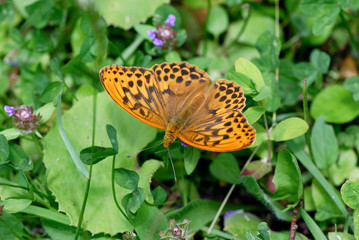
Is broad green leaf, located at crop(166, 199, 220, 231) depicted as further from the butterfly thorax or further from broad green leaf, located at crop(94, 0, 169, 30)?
broad green leaf, located at crop(94, 0, 169, 30)

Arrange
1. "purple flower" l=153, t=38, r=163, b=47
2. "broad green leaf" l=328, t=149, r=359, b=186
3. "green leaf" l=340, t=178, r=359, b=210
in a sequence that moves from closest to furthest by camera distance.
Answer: "green leaf" l=340, t=178, r=359, b=210 < "broad green leaf" l=328, t=149, r=359, b=186 < "purple flower" l=153, t=38, r=163, b=47

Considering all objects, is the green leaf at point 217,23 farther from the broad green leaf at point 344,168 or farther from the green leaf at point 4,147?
the green leaf at point 4,147

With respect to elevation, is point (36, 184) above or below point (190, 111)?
below

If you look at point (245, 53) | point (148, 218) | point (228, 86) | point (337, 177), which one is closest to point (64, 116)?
point (148, 218)

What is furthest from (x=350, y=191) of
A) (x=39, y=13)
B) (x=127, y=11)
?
(x=39, y=13)

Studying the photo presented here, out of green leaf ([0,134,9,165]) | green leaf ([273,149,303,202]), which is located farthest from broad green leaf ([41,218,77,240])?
green leaf ([273,149,303,202])

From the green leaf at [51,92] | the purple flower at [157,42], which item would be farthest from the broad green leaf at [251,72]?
the green leaf at [51,92]

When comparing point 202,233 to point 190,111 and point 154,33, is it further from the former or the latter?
point 154,33
